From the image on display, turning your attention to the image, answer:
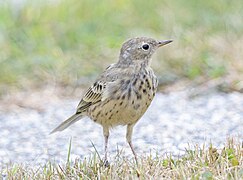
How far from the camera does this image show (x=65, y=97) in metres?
9.27

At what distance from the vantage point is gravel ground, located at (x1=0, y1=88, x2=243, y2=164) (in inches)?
286

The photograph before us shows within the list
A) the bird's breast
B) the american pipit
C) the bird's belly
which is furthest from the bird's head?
the bird's belly

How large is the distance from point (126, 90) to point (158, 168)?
2.70 ft

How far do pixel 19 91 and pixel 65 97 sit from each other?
51cm

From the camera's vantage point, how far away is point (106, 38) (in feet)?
33.8

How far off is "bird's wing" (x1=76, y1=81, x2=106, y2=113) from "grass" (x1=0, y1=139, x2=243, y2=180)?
0.57 meters

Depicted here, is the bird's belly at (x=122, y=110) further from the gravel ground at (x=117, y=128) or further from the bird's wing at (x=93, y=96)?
the gravel ground at (x=117, y=128)

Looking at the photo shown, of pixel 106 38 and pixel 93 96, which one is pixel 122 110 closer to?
pixel 93 96

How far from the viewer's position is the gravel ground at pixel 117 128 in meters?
7.26

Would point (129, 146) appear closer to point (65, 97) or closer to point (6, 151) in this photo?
point (6, 151)

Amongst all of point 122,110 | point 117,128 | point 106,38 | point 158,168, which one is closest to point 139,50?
point 122,110

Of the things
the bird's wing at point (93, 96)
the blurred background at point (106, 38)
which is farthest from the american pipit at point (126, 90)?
the blurred background at point (106, 38)

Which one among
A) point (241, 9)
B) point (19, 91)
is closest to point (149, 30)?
point (241, 9)

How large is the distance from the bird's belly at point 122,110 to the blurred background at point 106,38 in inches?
98.9
